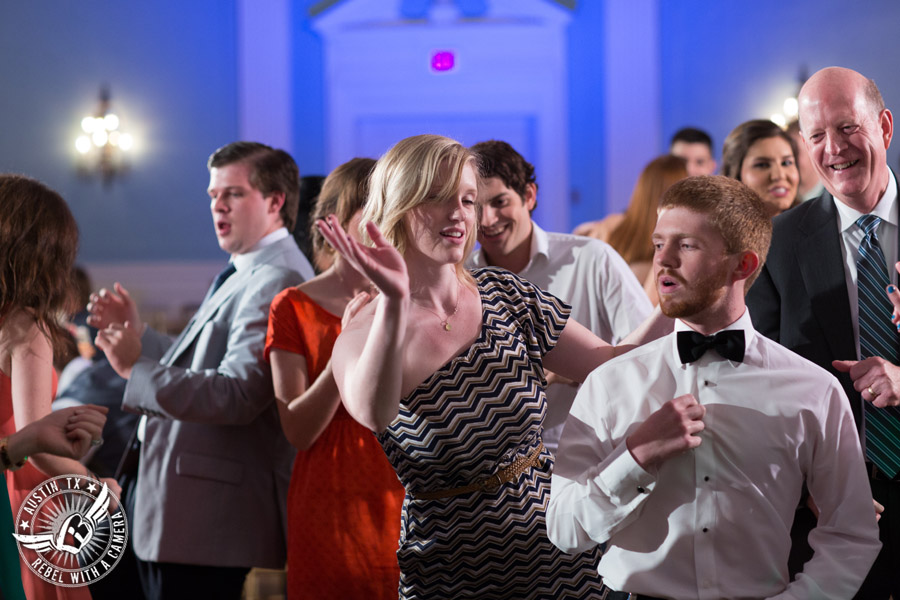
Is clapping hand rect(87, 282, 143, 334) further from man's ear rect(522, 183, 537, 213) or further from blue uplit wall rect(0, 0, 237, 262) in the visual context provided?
blue uplit wall rect(0, 0, 237, 262)

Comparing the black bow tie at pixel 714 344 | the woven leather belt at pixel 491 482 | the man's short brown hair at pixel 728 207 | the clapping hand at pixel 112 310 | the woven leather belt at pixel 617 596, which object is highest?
the man's short brown hair at pixel 728 207

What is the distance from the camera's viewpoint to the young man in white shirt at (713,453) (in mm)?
1479

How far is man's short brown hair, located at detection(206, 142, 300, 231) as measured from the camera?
8.94 feet

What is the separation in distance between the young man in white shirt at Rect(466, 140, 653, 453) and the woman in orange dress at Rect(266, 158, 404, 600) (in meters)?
0.44

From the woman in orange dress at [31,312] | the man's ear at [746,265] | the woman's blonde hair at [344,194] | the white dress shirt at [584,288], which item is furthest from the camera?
the white dress shirt at [584,288]

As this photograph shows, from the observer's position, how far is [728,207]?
1.57 meters

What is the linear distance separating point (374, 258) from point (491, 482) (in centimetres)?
54

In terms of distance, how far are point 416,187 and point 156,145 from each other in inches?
226

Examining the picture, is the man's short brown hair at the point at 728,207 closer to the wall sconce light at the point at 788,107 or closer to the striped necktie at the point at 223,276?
the striped necktie at the point at 223,276

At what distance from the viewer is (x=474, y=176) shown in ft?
5.97

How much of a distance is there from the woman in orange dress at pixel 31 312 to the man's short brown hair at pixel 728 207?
1.42 meters

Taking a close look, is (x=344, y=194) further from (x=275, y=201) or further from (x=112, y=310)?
(x=112, y=310)

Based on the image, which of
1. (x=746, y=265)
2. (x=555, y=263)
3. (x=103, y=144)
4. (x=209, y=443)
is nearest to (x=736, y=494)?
(x=746, y=265)

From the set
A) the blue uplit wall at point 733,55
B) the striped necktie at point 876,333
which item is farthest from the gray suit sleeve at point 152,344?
the blue uplit wall at point 733,55
